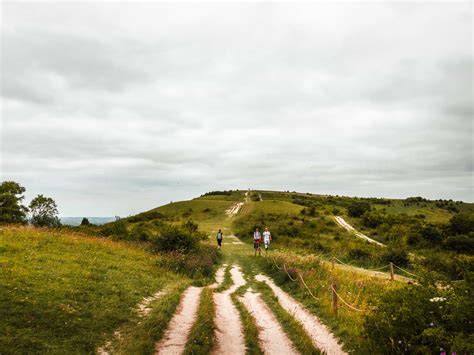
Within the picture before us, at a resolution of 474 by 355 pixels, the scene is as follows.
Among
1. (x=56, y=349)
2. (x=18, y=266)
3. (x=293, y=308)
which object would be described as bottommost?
(x=293, y=308)

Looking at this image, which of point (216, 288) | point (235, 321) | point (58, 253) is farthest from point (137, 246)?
point (235, 321)

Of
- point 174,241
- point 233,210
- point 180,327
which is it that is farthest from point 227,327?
point 233,210

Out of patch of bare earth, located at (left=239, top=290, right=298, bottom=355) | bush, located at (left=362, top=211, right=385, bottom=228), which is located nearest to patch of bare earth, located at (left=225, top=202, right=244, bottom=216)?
bush, located at (left=362, top=211, right=385, bottom=228)

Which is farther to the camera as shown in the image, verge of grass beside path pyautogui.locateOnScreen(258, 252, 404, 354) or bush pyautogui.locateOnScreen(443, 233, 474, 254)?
Result: bush pyautogui.locateOnScreen(443, 233, 474, 254)

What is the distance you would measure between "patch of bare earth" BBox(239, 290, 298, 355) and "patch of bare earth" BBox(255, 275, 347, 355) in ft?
2.64

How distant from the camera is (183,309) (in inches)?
475

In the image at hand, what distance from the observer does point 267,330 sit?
34.5ft

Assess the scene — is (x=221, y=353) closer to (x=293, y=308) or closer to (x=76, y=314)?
(x=76, y=314)

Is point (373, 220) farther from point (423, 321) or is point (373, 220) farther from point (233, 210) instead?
point (423, 321)

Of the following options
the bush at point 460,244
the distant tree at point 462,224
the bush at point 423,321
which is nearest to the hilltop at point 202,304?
the bush at point 423,321

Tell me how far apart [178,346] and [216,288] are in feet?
26.6

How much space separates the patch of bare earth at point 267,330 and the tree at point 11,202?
58970 mm

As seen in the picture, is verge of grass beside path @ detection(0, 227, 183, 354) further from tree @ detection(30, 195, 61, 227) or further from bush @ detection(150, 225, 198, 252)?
tree @ detection(30, 195, 61, 227)

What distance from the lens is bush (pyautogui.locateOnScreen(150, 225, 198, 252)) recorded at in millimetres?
24906
